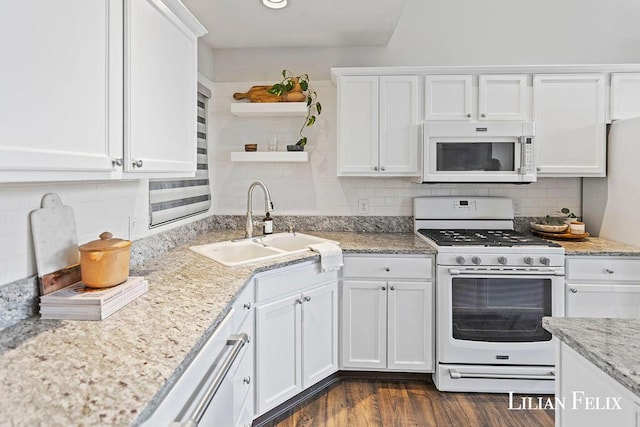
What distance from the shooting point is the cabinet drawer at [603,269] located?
243cm

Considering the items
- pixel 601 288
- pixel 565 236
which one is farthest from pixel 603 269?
pixel 565 236

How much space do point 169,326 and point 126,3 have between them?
1.06 meters

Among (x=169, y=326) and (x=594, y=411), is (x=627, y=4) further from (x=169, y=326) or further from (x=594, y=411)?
(x=169, y=326)

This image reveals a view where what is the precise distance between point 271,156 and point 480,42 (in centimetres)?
191

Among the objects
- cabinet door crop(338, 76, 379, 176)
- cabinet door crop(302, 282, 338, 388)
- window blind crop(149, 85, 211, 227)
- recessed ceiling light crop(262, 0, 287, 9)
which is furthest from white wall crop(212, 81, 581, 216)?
cabinet door crop(302, 282, 338, 388)

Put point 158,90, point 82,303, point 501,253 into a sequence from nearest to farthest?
point 82,303
point 158,90
point 501,253

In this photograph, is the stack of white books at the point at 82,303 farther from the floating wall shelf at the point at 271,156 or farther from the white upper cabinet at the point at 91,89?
the floating wall shelf at the point at 271,156

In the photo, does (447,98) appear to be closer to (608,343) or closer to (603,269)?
(603,269)

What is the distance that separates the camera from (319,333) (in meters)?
2.46

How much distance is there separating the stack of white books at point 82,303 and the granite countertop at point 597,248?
8.20 feet

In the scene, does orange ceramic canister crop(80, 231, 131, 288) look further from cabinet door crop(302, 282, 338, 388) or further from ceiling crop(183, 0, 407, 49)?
ceiling crop(183, 0, 407, 49)

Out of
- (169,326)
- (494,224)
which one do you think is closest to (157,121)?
(169,326)

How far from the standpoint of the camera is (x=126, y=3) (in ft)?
4.31

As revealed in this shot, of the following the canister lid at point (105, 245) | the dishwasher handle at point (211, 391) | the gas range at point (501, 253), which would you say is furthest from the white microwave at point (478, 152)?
the canister lid at point (105, 245)
